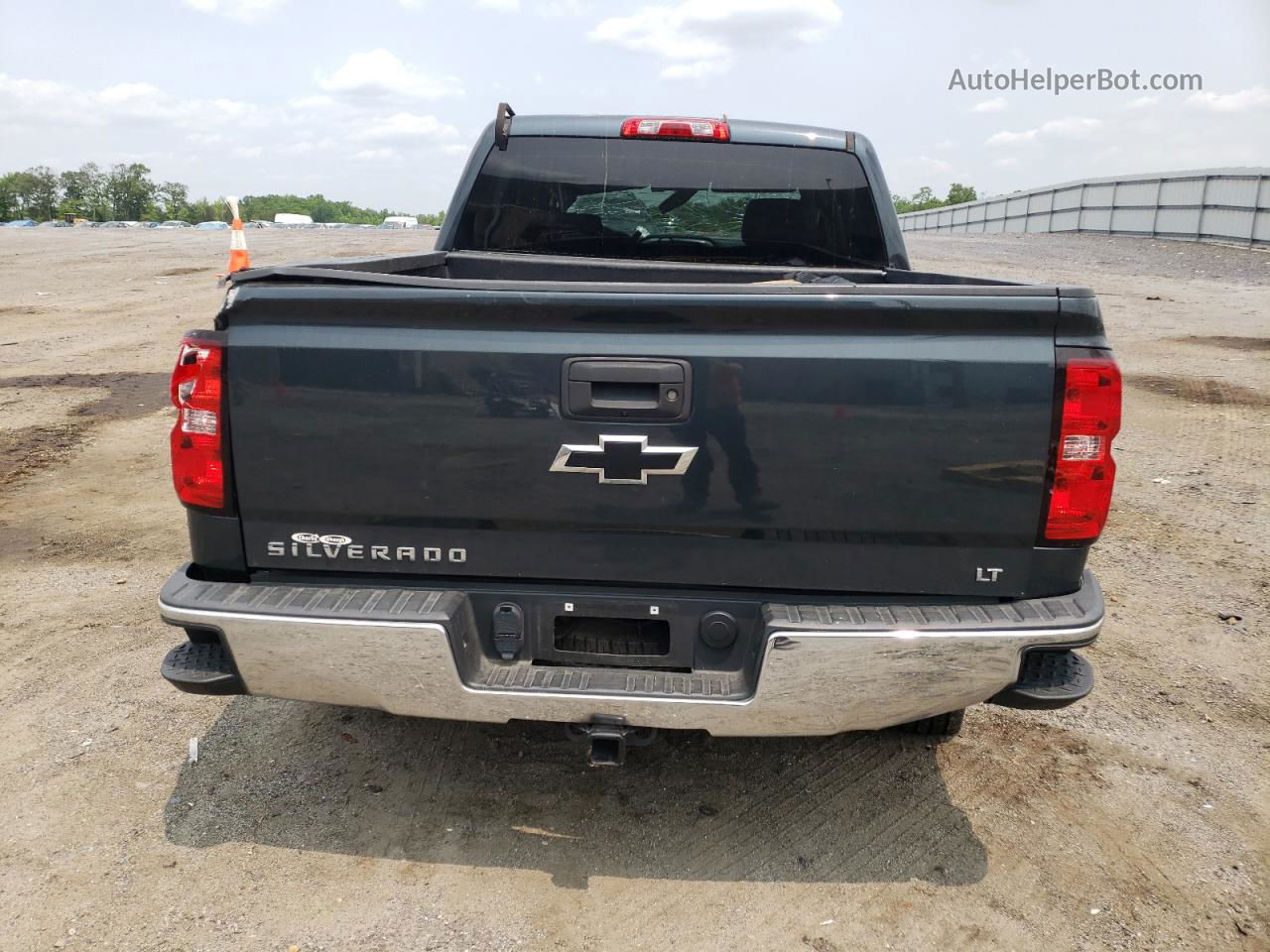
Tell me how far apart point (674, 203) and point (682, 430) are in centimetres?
252

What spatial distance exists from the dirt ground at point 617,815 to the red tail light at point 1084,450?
1.14 meters

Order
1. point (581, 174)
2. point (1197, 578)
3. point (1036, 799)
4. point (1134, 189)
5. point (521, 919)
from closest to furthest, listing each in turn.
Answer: point (521, 919), point (1036, 799), point (581, 174), point (1197, 578), point (1134, 189)

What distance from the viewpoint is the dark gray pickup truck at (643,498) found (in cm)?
247

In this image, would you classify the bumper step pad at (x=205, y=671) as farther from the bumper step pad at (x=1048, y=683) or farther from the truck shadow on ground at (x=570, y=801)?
the bumper step pad at (x=1048, y=683)

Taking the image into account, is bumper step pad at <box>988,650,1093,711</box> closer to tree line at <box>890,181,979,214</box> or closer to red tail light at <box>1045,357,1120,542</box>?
red tail light at <box>1045,357,1120,542</box>

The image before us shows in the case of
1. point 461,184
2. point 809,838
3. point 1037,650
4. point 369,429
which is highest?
point 461,184

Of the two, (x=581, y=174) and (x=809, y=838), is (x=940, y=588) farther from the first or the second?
(x=581, y=174)

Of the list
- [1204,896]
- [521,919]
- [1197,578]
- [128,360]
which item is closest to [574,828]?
[521,919]

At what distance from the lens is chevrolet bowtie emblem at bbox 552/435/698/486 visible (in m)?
2.50

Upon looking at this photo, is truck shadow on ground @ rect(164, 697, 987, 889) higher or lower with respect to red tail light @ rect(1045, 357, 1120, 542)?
lower

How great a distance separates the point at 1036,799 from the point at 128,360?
10185mm

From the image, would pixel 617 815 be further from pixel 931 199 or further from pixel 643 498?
pixel 931 199

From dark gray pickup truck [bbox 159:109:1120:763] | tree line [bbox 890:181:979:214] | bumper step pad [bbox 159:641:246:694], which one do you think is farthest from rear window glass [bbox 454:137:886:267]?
tree line [bbox 890:181:979:214]

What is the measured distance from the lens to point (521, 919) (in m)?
2.71
